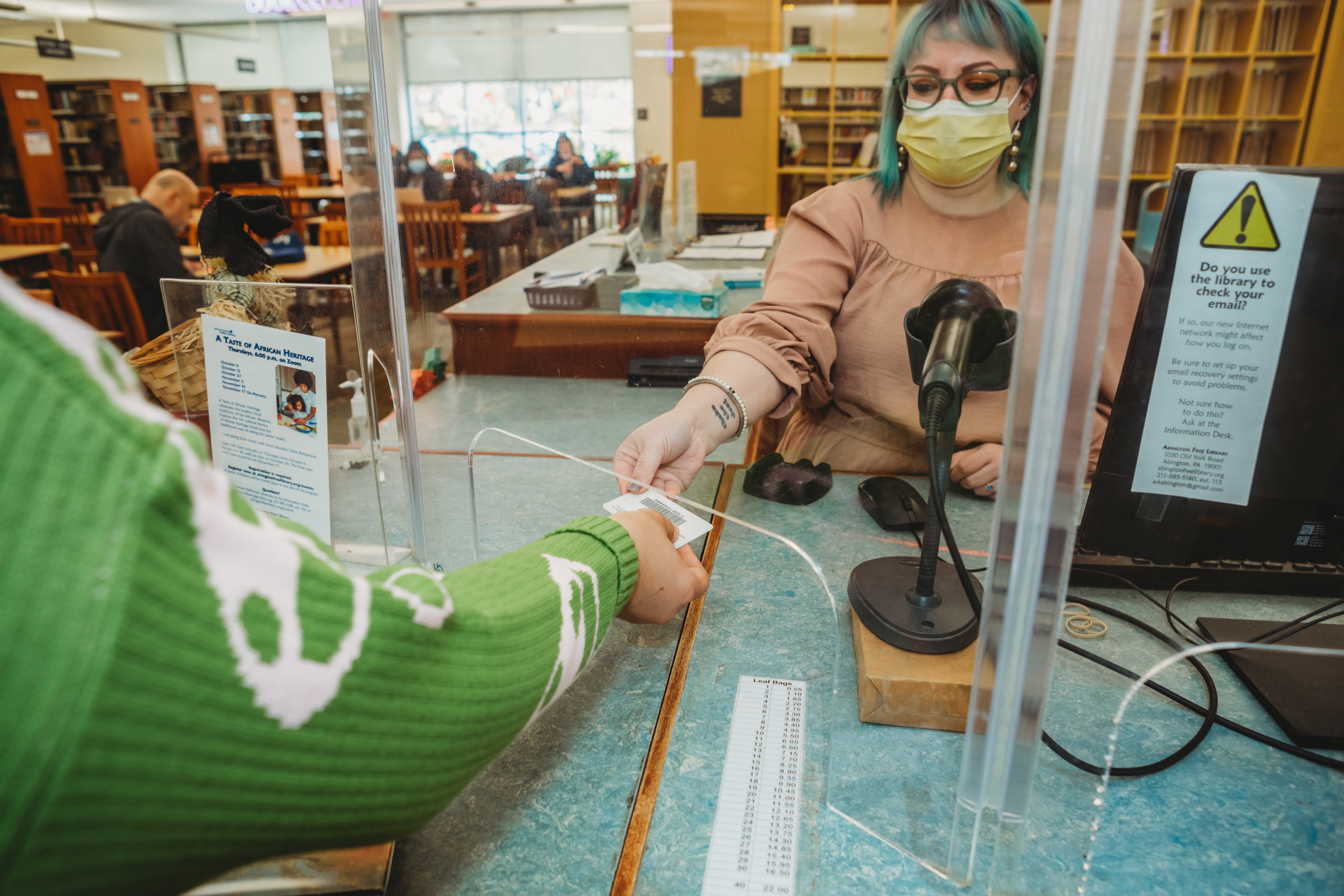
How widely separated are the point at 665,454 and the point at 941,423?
0.42m

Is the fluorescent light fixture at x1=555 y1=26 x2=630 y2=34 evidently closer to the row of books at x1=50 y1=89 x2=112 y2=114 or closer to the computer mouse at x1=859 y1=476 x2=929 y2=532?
the computer mouse at x1=859 y1=476 x2=929 y2=532

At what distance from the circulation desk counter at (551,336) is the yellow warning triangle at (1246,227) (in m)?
1.01

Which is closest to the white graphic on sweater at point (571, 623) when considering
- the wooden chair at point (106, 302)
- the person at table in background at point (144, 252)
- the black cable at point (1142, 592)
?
the black cable at point (1142, 592)

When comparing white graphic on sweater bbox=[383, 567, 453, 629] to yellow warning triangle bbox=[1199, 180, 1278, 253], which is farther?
yellow warning triangle bbox=[1199, 180, 1278, 253]

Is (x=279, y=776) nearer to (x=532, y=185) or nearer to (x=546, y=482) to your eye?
(x=546, y=482)

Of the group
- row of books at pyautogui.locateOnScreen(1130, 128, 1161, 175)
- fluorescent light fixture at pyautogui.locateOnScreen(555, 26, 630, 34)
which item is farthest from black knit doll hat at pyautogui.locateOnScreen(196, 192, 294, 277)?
fluorescent light fixture at pyautogui.locateOnScreen(555, 26, 630, 34)

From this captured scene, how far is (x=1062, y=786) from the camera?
1.89ft

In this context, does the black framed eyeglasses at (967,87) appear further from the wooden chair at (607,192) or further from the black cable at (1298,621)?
the wooden chair at (607,192)

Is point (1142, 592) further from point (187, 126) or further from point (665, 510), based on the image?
point (187, 126)

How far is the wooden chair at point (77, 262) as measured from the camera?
4.61 metres

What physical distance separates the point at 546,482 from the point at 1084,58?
91cm

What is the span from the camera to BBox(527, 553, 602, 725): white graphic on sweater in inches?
20.9

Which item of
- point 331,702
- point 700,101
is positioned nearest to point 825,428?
point 331,702

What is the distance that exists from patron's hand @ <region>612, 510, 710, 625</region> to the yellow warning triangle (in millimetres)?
505
